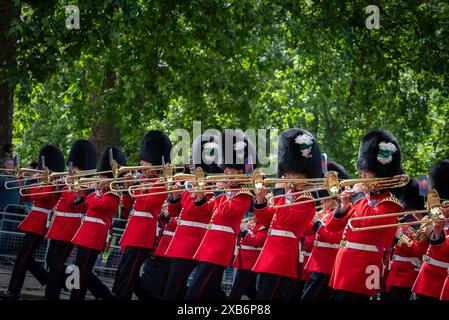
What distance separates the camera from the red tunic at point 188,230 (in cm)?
828

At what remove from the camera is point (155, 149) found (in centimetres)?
960

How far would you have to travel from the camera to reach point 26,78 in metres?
11.5

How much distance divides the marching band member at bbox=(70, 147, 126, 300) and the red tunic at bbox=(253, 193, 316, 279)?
6.90ft

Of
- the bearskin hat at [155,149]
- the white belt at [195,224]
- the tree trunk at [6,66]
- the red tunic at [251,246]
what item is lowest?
the red tunic at [251,246]

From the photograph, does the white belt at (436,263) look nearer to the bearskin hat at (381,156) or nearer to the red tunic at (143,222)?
the bearskin hat at (381,156)

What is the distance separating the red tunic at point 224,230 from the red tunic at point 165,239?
1160mm

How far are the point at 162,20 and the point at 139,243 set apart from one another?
15.4 feet

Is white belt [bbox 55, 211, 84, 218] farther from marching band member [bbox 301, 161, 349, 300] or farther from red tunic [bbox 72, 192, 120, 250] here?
marching band member [bbox 301, 161, 349, 300]

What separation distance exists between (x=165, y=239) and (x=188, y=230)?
2.92 ft

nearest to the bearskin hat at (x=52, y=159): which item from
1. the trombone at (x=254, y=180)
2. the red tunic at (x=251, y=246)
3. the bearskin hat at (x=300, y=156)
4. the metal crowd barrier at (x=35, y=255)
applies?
the metal crowd barrier at (x=35, y=255)

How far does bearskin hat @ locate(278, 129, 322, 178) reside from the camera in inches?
309

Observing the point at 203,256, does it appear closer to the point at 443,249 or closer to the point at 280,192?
the point at 280,192

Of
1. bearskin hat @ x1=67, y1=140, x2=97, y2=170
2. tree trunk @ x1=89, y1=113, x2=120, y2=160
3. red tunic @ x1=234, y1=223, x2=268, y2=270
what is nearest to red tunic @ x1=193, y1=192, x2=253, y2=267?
red tunic @ x1=234, y1=223, x2=268, y2=270

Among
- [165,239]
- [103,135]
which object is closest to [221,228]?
[165,239]
